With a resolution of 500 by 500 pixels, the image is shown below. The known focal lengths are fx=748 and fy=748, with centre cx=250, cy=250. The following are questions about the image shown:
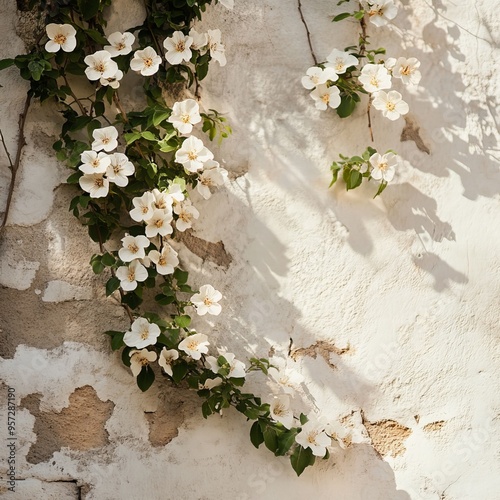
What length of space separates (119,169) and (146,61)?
0.94 feet

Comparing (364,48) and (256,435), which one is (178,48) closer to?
(364,48)

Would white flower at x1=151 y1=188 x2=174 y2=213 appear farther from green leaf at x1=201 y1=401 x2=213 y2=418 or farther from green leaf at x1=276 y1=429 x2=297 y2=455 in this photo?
green leaf at x1=276 y1=429 x2=297 y2=455

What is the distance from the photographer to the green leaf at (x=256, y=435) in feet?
6.12

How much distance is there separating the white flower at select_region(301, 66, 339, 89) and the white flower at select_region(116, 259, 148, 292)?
0.65 meters

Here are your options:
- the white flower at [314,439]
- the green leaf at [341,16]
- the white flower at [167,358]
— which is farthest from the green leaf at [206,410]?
the green leaf at [341,16]

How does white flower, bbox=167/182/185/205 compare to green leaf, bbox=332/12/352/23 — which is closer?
white flower, bbox=167/182/185/205

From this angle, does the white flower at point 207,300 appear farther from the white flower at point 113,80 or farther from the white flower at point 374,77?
the white flower at point 374,77

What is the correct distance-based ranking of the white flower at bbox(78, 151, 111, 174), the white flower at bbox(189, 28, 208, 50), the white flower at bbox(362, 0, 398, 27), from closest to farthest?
the white flower at bbox(78, 151, 111, 174)
the white flower at bbox(189, 28, 208, 50)
the white flower at bbox(362, 0, 398, 27)

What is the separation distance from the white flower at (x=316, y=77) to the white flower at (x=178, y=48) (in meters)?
0.31

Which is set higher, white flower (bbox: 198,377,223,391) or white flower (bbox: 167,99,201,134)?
white flower (bbox: 167,99,201,134)

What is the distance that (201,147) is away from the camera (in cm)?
185

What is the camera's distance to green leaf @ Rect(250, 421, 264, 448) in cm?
186

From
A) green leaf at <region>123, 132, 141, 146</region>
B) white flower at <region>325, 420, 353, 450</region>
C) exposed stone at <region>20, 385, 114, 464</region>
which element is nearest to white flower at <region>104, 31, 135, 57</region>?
green leaf at <region>123, 132, 141, 146</region>

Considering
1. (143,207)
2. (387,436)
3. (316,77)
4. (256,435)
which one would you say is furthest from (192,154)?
(387,436)
